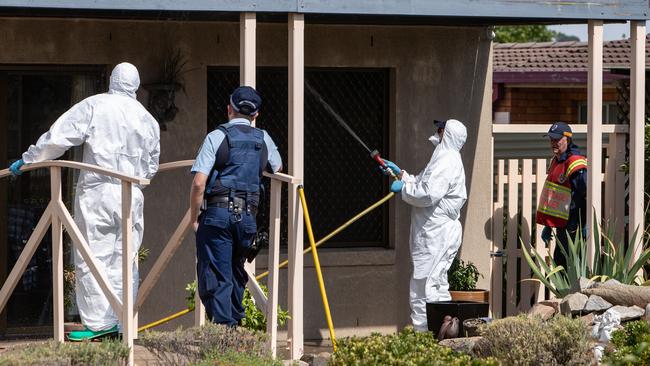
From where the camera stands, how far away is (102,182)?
28.5ft

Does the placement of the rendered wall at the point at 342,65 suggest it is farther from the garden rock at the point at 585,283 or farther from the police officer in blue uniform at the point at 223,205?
the police officer in blue uniform at the point at 223,205

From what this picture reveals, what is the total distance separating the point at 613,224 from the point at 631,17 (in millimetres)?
1887

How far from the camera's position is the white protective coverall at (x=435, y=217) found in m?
10.2

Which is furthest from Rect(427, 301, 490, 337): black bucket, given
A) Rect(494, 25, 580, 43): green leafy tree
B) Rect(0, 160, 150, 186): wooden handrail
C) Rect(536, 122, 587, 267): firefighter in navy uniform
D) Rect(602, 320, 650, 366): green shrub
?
Rect(494, 25, 580, 43): green leafy tree

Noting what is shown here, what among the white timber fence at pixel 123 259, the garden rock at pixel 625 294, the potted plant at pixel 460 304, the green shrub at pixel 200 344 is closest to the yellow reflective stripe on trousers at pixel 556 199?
the potted plant at pixel 460 304

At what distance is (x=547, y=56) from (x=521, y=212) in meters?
9.84

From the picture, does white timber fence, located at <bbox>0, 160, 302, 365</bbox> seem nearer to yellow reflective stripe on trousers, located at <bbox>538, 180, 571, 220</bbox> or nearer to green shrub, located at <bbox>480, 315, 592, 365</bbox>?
green shrub, located at <bbox>480, 315, 592, 365</bbox>

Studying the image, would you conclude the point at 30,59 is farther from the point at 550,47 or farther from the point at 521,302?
the point at 550,47

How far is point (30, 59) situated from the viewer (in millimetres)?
10453

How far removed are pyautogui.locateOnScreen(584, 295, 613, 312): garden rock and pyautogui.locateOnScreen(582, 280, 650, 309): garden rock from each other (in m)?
0.06

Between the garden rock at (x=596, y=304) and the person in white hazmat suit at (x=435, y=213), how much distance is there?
153cm

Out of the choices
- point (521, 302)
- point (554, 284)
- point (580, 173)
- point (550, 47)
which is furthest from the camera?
point (550, 47)

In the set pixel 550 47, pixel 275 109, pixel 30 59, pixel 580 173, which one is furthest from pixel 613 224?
pixel 550 47

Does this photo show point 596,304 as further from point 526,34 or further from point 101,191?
point 526,34
